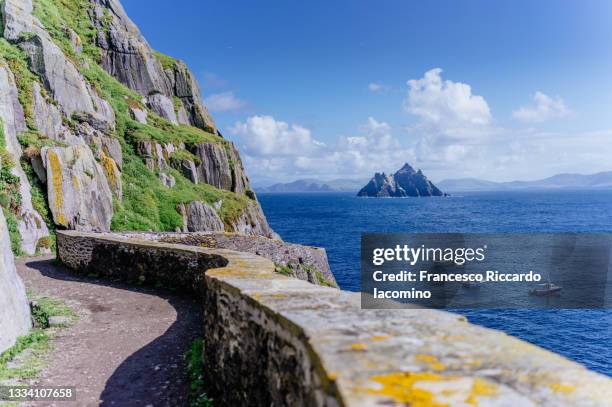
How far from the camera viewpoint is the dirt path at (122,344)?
802 centimetres

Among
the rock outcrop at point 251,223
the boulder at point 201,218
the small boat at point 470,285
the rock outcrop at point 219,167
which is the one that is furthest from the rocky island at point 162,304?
the small boat at point 470,285

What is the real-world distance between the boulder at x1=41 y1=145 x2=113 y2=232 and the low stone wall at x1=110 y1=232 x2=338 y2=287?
12.7 feet

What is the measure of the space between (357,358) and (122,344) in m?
8.16

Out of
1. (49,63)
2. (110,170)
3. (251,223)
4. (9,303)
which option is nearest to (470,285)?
(251,223)

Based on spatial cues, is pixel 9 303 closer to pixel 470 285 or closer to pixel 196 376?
Result: pixel 196 376

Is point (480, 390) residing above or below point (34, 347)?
above

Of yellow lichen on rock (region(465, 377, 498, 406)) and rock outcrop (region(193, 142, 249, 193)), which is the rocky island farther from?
rock outcrop (region(193, 142, 249, 193))

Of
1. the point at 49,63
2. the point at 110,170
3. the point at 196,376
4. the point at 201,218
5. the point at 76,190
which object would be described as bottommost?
the point at 196,376

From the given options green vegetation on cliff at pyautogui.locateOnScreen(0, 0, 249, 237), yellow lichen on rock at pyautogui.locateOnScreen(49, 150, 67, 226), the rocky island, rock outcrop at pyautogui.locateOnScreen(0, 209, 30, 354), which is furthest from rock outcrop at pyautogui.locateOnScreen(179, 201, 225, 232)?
rock outcrop at pyautogui.locateOnScreen(0, 209, 30, 354)

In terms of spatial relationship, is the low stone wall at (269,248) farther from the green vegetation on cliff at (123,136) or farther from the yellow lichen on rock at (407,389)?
the yellow lichen on rock at (407,389)

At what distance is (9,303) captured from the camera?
1010 cm

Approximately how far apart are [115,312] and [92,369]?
4.00 meters

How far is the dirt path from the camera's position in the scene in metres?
8.02

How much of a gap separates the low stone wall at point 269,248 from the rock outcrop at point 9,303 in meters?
11.8
